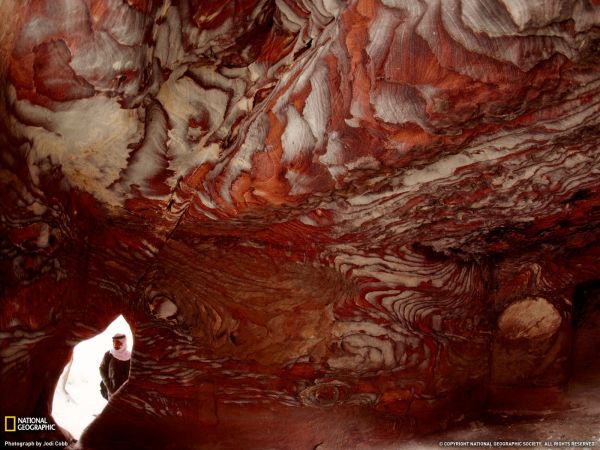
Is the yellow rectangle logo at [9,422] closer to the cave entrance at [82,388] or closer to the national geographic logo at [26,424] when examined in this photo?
the national geographic logo at [26,424]

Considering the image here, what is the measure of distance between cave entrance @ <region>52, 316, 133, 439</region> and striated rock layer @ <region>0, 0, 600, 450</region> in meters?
0.26

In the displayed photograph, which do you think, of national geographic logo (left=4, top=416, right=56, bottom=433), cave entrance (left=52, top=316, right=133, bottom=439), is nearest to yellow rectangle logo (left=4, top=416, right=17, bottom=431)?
national geographic logo (left=4, top=416, right=56, bottom=433)

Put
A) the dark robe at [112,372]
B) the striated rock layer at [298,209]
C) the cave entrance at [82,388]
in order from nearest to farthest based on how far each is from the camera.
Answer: the striated rock layer at [298,209], the cave entrance at [82,388], the dark robe at [112,372]

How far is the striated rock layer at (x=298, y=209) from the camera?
1.44 meters

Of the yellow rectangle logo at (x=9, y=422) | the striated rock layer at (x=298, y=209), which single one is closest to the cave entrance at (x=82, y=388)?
the striated rock layer at (x=298, y=209)

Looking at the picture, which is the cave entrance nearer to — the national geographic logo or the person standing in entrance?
the person standing in entrance

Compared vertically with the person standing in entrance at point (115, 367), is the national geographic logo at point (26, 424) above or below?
below

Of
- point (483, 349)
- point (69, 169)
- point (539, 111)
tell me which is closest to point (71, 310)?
point (69, 169)

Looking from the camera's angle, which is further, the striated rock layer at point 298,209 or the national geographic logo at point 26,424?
the national geographic logo at point 26,424

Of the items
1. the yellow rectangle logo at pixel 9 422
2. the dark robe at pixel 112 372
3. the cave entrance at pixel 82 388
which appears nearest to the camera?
the yellow rectangle logo at pixel 9 422

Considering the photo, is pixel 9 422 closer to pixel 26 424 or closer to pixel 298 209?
pixel 26 424

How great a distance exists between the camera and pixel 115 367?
3.36 metres

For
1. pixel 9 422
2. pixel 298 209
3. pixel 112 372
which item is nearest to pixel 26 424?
pixel 9 422

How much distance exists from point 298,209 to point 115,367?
1.97 metres
